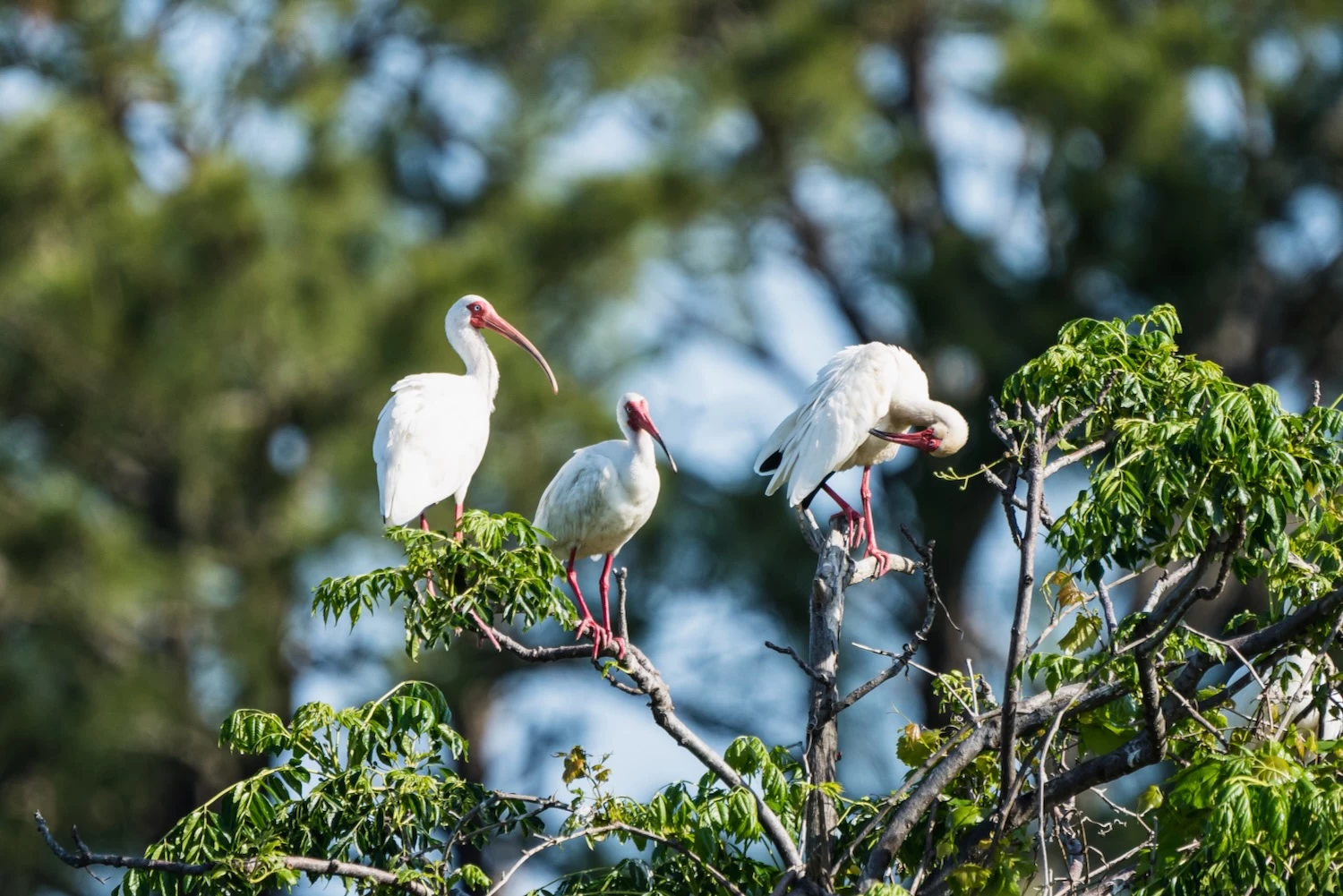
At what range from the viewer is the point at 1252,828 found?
373 centimetres

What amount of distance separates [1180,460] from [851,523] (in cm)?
220

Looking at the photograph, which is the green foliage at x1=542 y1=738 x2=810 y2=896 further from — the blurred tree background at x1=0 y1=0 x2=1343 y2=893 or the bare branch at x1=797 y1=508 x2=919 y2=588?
the blurred tree background at x1=0 y1=0 x2=1343 y2=893

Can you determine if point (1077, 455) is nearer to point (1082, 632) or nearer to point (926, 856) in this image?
point (1082, 632)

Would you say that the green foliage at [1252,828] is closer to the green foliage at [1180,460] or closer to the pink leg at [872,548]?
the green foliage at [1180,460]

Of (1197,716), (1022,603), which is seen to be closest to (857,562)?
(1197,716)

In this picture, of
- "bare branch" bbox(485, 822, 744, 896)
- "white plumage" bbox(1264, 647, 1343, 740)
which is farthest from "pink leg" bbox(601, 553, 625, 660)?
"white plumage" bbox(1264, 647, 1343, 740)

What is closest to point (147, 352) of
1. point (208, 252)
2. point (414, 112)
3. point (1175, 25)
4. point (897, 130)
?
point (208, 252)

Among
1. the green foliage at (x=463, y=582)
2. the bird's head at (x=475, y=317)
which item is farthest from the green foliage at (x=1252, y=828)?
the bird's head at (x=475, y=317)

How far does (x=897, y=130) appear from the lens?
15758 millimetres

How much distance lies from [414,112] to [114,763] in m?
6.12

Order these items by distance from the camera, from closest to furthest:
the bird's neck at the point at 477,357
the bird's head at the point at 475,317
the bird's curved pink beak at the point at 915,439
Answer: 1. the bird's curved pink beak at the point at 915,439
2. the bird's neck at the point at 477,357
3. the bird's head at the point at 475,317

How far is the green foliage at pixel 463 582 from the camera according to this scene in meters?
4.43

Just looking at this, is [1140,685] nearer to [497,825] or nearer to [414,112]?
[497,825]

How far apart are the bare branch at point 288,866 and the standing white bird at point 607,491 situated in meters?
2.06
